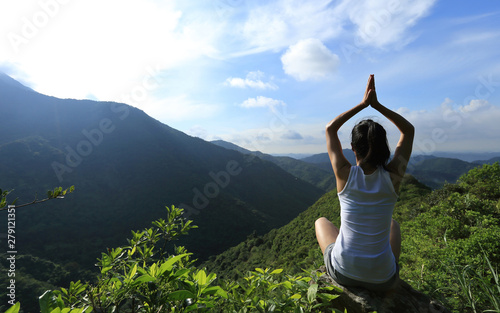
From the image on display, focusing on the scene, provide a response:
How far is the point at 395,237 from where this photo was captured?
2.21 m

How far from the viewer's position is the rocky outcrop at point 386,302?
5.84 feet

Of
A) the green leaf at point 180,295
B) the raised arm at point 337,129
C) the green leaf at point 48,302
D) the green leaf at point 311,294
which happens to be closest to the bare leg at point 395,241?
the raised arm at point 337,129

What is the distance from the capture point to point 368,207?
1868 millimetres

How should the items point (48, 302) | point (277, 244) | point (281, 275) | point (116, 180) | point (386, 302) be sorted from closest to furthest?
point (48, 302) < point (386, 302) < point (281, 275) < point (277, 244) < point (116, 180)

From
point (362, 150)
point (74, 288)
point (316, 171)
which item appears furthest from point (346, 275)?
point (316, 171)

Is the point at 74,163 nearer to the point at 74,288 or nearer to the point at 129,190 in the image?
the point at 129,190

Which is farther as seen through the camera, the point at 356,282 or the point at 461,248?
the point at 461,248

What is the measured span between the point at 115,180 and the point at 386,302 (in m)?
94.5

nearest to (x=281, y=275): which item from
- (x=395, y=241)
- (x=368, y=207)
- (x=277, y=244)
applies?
(x=368, y=207)

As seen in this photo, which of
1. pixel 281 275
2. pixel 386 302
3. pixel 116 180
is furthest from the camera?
pixel 116 180

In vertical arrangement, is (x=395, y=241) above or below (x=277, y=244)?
above

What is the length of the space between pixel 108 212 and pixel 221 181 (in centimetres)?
4521

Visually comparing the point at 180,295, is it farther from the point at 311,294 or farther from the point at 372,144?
the point at 372,144

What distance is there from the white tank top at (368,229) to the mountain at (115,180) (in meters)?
62.1
